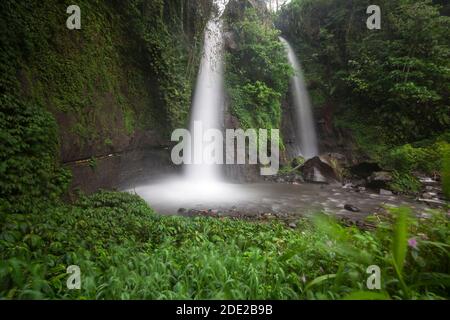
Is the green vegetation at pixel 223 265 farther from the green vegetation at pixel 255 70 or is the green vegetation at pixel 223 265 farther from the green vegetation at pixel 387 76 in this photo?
the green vegetation at pixel 255 70

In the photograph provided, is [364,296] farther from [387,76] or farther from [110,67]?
[387,76]

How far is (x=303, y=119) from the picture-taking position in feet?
56.4

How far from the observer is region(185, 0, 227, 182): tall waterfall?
12.2m

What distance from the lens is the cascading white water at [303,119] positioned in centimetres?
1672

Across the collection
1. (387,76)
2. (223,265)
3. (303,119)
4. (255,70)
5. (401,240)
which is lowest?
(223,265)

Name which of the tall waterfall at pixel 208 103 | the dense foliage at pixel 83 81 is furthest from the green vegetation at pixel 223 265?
the tall waterfall at pixel 208 103

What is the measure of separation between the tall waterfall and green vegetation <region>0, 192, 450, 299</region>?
26.4 feet

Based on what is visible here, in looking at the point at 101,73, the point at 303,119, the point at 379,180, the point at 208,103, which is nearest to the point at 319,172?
the point at 379,180

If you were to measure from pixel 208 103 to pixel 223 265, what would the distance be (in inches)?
417

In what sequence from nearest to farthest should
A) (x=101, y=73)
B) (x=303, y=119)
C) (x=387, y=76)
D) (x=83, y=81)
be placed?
(x=83, y=81)
(x=101, y=73)
(x=387, y=76)
(x=303, y=119)

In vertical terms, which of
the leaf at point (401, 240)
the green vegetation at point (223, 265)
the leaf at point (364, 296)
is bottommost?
the green vegetation at point (223, 265)

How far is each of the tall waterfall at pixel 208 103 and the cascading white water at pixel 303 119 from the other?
578 centimetres

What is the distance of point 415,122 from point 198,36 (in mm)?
12323
